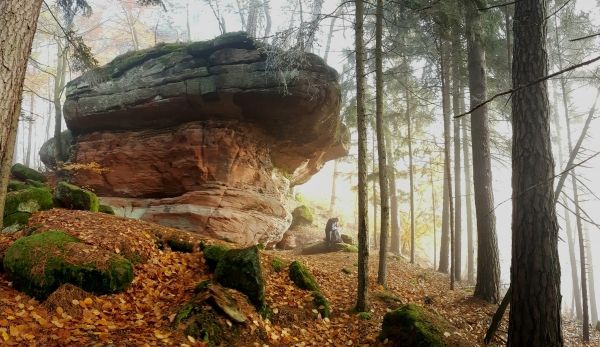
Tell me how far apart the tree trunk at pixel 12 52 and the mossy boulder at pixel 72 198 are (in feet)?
19.5

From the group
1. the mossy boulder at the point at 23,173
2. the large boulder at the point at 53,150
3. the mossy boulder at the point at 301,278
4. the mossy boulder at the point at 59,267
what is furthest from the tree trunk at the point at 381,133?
the large boulder at the point at 53,150

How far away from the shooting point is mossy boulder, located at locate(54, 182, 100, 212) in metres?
8.74

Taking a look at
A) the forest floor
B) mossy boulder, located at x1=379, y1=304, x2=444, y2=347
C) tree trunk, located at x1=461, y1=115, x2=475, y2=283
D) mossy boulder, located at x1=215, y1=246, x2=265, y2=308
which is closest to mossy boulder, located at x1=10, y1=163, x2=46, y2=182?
the forest floor

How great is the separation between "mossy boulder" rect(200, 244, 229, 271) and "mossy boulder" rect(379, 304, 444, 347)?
344cm

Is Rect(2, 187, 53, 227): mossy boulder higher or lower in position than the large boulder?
lower

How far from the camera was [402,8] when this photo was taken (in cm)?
941

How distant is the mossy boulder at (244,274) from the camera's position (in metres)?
5.96

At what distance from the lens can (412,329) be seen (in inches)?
204

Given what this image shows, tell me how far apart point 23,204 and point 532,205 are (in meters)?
10.1

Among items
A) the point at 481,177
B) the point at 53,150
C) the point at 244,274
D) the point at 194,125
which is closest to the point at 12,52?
the point at 244,274

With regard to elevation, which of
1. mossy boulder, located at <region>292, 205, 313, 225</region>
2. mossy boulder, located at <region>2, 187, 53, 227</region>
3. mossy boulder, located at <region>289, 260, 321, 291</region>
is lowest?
mossy boulder, located at <region>289, 260, 321, 291</region>

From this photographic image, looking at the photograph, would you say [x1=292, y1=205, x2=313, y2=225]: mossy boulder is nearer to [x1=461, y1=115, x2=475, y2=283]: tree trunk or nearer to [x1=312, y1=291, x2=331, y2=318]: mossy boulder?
[x1=461, y1=115, x2=475, y2=283]: tree trunk

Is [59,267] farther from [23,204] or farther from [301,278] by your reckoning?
[301,278]

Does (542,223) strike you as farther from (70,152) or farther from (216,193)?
(70,152)
